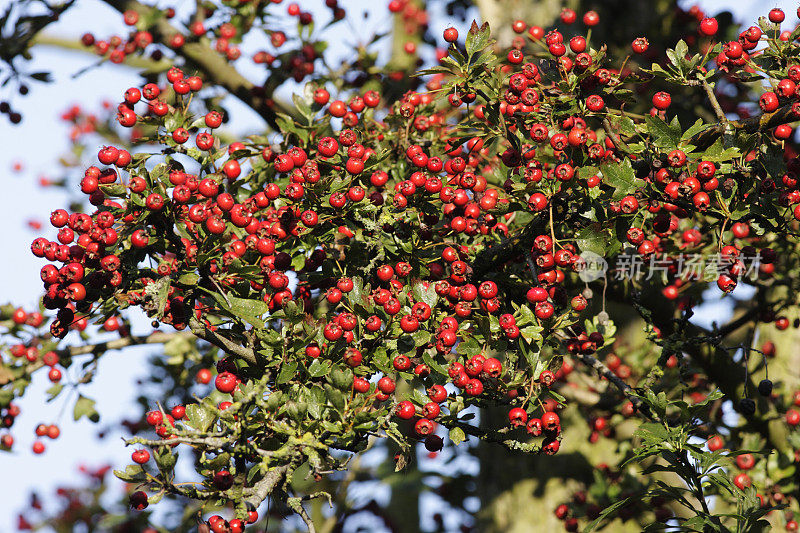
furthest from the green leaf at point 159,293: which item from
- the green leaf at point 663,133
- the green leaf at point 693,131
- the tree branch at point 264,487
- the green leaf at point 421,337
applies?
the green leaf at point 693,131

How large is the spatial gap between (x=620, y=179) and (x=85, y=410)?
3.46 metres

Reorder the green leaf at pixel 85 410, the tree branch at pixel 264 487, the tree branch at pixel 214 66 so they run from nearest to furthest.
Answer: the tree branch at pixel 264 487 → the green leaf at pixel 85 410 → the tree branch at pixel 214 66

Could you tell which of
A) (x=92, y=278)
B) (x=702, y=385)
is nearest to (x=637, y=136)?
(x=92, y=278)

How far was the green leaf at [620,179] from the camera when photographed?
2.74 metres

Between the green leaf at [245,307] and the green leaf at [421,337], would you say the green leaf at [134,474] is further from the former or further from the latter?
the green leaf at [421,337]

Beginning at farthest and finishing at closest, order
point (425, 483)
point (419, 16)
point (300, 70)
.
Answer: point (419, 16), point (425, 483), point (300, 70)

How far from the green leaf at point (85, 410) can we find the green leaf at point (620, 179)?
3.38 m

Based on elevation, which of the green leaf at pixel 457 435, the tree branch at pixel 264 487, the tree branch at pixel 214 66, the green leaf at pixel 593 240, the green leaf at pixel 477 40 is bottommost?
the tree branch at pixel 264 487

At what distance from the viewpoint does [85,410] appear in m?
4.36

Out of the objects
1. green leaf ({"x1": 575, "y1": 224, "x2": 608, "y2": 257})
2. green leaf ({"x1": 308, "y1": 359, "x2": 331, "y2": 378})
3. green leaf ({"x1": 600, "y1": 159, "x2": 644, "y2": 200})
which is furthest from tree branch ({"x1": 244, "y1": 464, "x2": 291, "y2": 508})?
green leaf ({"x1": 600, "y1": 159, "x2": 644, "y2": 200})

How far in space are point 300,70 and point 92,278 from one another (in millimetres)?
2634

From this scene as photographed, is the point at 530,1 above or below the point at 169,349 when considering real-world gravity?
above

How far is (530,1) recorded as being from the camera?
6.25 meters

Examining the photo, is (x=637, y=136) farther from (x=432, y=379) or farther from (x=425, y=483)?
(x=425, y=483)
